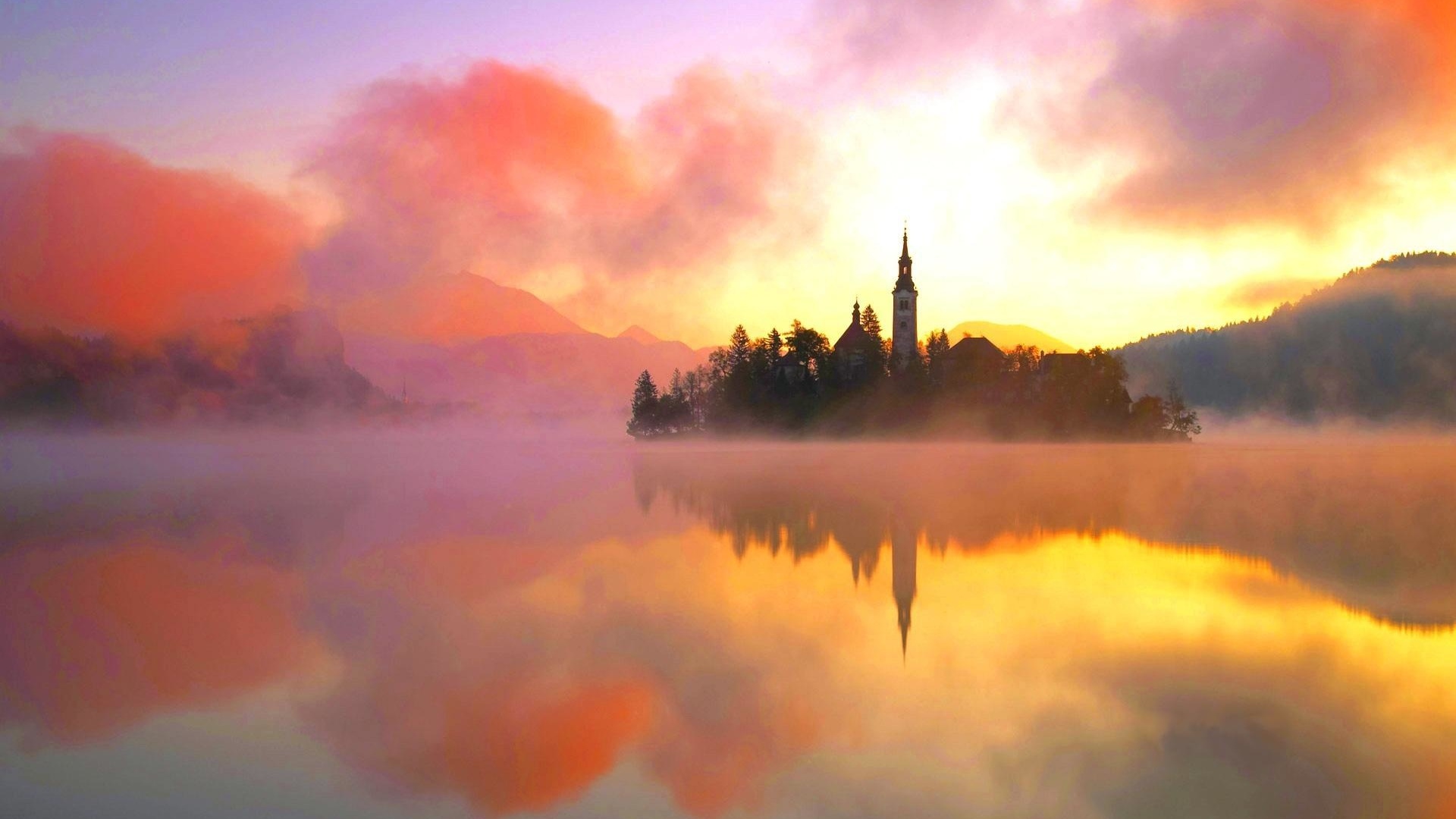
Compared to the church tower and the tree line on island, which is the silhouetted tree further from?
the church tower

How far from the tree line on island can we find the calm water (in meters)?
80.6

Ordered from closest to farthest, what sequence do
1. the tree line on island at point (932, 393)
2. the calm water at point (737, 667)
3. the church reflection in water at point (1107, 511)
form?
the calm water at point (737, 667) → the church reflection in water at point (1107, 511) → the tree line on island at point (932, 393)

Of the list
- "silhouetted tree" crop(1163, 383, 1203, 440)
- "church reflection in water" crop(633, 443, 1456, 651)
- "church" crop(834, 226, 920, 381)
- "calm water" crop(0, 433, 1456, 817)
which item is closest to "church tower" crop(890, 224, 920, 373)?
"church" crop(834, 226, 920, 381)

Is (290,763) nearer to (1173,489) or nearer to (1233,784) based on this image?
(1233,784)

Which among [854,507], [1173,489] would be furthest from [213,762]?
[1173,489]

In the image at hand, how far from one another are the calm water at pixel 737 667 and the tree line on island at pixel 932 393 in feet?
264

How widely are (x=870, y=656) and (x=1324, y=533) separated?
19.4 meters

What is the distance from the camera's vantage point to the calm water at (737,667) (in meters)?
9.75

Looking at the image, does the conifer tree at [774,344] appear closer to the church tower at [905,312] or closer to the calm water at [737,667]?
the church tower at [905,312]

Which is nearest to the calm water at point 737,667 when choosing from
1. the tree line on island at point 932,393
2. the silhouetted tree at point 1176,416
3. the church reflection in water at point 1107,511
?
the church reflection in water at point 1107,511

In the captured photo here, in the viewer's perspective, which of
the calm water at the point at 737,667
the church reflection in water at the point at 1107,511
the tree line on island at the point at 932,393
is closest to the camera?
the calm water at the point at 737,667

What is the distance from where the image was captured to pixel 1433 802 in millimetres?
9055

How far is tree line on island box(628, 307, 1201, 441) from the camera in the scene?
366 ft

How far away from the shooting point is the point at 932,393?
113m
